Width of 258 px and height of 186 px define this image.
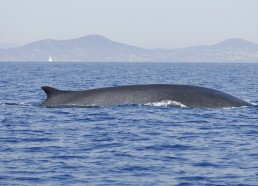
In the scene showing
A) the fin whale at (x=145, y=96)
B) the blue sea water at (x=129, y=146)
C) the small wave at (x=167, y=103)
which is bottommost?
the blue sea water at (x=129, y=146)

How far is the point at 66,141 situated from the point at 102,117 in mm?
5013

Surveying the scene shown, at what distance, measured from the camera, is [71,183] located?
13.0 m

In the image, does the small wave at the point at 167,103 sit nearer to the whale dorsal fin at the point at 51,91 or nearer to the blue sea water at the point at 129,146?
the blue sea water at the point at 129,146

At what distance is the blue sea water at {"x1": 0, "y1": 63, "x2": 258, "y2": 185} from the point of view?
13586 mm

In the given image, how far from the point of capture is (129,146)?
16.9 meters

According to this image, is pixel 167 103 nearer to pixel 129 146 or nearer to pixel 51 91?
pixel 51 91

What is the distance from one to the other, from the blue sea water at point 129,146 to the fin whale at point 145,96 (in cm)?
27

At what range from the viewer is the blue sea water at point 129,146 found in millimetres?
13586

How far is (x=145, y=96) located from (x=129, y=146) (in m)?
7.08

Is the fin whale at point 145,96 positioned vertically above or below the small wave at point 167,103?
above

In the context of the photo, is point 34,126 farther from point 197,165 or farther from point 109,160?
point 197,165

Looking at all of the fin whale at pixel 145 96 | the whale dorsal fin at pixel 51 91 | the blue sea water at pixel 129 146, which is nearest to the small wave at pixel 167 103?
the fin whale at pixel 145 96

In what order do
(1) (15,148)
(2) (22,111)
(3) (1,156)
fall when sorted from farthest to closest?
(2) (22,111)
(1) (15,148)
(3) (1,156)

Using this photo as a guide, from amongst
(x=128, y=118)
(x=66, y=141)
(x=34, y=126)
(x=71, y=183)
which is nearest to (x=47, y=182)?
(x=71, y=183)
